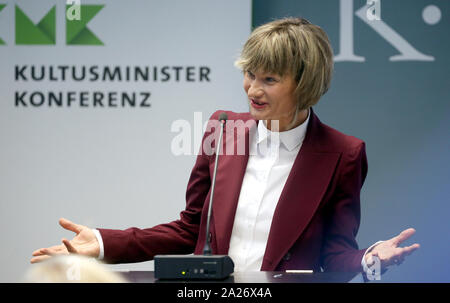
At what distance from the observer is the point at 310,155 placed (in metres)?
2.06

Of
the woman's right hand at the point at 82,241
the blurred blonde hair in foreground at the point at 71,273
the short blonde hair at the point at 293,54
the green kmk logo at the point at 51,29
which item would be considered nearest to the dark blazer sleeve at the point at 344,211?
the short blonde hair at the point at 293,54

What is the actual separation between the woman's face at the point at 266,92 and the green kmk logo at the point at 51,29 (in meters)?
1.89

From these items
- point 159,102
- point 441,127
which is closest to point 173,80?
point 159,102

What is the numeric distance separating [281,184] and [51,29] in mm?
2172

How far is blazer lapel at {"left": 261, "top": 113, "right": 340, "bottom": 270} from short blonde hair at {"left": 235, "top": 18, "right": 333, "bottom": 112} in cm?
19

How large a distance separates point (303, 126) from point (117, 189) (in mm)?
1733

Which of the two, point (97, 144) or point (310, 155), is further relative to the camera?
point (97, 144)

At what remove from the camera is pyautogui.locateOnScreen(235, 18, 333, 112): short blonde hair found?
1.95 metres

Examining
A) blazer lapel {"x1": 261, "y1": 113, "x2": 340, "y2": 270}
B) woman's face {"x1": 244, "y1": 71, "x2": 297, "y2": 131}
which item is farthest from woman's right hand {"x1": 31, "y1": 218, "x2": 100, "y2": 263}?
woman's face {"x1": 244, "y1": 71, "x2": 297, "y2": 131}

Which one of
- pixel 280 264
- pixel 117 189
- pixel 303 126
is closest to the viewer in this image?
pixel 280 264

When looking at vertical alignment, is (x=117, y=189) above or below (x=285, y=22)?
below

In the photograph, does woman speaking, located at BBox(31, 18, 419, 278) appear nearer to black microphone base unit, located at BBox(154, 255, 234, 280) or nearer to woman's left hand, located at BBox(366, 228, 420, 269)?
woman's left hand, located at BBox(366, 228, 420, 269)

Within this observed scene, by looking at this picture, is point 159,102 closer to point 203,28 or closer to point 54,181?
point 203,28
